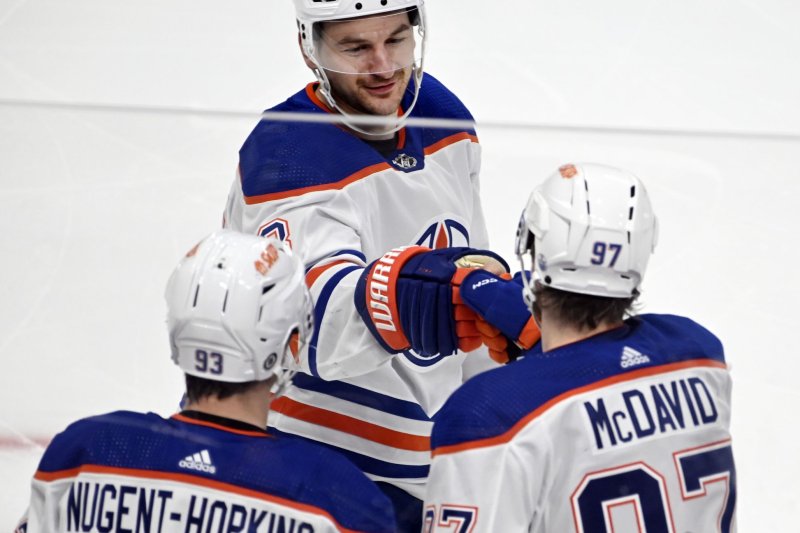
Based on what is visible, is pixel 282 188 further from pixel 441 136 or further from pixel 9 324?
pixel 9 324

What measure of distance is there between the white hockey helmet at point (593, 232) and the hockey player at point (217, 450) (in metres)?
0.31

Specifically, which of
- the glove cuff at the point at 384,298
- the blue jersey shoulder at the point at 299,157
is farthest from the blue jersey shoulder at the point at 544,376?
the blue jersey shoulder at the point at 299,157

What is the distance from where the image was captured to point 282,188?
208cm

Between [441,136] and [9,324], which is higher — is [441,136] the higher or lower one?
the higher one

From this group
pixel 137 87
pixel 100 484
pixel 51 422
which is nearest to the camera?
pixel 100 484

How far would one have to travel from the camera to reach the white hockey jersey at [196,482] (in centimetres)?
143

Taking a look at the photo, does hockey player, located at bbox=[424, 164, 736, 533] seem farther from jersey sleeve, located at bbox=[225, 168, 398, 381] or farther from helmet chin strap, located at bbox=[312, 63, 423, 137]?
helmet chin strap, located at bbox=[312, 63, 423, 137]

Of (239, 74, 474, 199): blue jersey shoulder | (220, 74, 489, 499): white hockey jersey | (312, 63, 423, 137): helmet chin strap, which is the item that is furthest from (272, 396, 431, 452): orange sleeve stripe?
(312, 63, 423, 137): helmet chin strap

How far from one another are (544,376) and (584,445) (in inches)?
3.5

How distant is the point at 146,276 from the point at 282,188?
39 cm

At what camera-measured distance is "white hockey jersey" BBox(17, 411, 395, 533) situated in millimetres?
1433

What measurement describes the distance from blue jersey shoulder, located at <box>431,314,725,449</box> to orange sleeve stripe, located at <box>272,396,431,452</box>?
26.2 inches

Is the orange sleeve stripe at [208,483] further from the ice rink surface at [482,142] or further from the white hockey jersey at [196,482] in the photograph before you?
the ice rink surface at [482,142]

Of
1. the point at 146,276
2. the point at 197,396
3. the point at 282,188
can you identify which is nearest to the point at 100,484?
the point at 197,396
